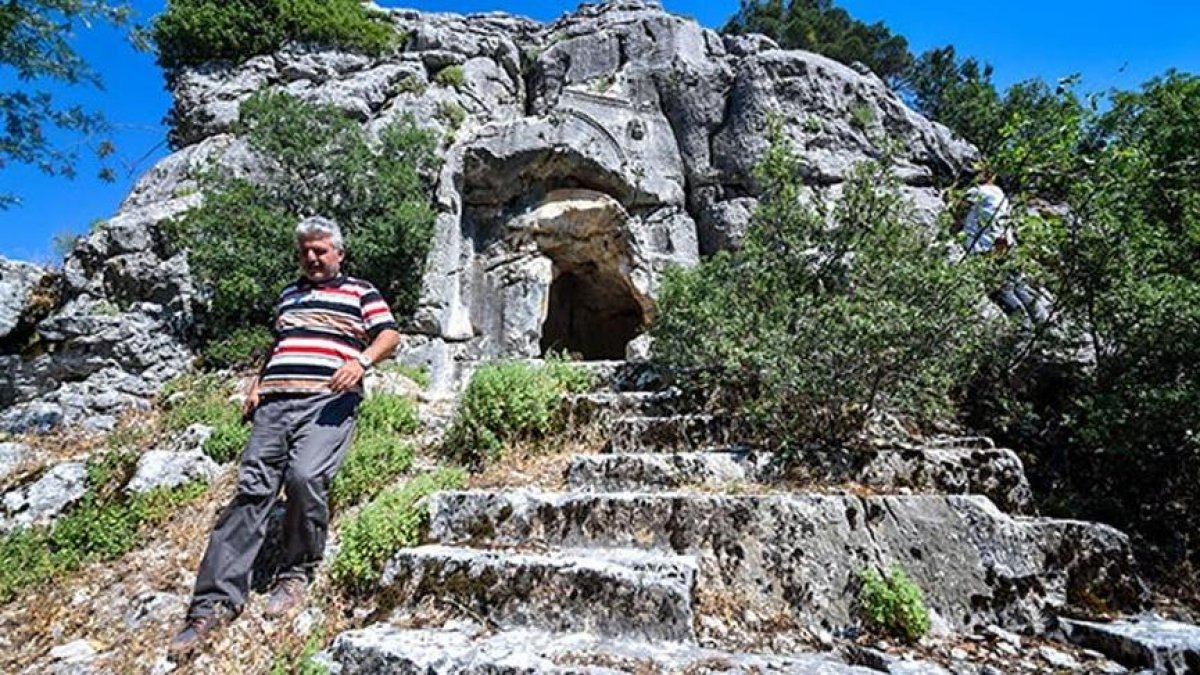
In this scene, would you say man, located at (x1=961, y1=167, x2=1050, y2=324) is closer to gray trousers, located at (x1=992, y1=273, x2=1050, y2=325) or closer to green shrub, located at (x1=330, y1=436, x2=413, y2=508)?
gray trousers, located at (x1=992, y1=273, x2=1050, y2=325)

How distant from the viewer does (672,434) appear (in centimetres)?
480

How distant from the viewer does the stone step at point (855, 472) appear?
3848mm

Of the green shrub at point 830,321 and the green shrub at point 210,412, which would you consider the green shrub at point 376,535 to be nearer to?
the green shrub at point 210,412

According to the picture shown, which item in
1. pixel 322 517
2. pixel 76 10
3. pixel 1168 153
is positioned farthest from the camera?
pixel 76 10

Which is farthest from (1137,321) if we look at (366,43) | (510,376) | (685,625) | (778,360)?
(366,43)

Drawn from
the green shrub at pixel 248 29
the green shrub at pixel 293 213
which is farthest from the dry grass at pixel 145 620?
the green shrub at pixel 248 29

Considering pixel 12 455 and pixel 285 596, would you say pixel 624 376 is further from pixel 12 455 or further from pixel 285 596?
pixel 12 455

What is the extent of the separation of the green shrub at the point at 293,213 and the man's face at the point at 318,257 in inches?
237

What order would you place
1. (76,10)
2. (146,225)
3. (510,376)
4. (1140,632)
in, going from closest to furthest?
(1140,632) → (510,376) → (76,10) → (146,225)

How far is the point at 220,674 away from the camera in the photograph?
2.81m

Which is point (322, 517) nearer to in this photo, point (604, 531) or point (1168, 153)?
point (604, 531)

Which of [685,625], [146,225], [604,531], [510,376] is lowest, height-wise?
[685,625]

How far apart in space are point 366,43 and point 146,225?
7.41 meters

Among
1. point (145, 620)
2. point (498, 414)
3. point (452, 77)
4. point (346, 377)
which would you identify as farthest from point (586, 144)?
point (145, 620)
